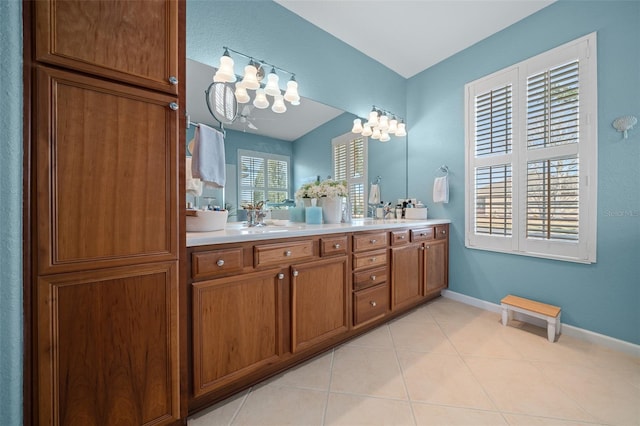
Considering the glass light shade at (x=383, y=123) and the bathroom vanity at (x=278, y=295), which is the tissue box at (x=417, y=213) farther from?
the glass light shade at (x=383, y=123)

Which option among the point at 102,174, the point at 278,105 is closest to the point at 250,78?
the point at 278,105

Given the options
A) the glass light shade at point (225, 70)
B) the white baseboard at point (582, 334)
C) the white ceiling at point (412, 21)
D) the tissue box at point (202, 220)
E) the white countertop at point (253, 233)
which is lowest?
the white baseboard at point (582, 334)

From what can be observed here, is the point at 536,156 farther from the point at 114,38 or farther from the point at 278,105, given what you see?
the point at 114,38

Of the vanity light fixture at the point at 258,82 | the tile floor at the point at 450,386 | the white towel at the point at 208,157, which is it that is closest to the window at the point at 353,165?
the vanity light fixture at the point at 258,82

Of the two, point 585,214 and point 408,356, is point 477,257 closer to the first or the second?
point 585,214

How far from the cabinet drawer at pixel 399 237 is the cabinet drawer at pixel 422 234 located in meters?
0.10

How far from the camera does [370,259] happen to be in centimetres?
193

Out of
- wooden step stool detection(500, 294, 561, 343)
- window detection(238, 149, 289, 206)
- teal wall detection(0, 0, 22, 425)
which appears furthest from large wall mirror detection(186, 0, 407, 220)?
wooden step stool detection(500, 294, 561, 343)

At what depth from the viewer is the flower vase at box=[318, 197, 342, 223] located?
2057mm

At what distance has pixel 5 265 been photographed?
757 millimetres

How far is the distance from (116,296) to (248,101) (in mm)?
1588

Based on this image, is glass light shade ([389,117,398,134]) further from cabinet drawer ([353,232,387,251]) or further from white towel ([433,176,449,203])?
cabinet drawer ([353,232,387,251])

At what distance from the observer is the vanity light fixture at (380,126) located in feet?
8.82

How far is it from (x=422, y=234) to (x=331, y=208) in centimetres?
101
